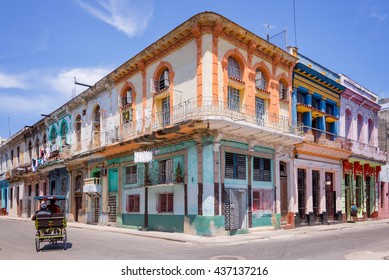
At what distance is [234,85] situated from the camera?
1839 centimetres

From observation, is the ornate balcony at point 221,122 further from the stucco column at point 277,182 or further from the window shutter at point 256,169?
the window shutter at point 256,169

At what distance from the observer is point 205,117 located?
15836 mm

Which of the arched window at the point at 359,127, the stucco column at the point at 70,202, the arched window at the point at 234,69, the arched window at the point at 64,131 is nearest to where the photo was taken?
the arched window at the point at 234,69

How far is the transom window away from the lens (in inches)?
691

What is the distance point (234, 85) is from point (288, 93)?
4.67m

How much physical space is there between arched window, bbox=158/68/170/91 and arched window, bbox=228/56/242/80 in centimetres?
323

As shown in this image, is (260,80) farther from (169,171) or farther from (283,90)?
(169,171)

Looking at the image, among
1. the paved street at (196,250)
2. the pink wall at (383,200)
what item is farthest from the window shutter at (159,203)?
the pink wall at (383,200)

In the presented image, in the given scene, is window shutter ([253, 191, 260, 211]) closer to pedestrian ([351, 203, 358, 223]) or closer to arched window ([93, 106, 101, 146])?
pedestrian ([351, 203, 358, 223])

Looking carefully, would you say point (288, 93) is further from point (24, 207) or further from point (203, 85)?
point (24, 207)

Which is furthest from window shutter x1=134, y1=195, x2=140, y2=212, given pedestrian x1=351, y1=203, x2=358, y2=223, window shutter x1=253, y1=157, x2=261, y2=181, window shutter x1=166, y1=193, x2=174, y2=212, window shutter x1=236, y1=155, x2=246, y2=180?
pedestrian x1=351, y1=203, x2=358, y2=223

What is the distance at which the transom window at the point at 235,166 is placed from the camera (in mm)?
17562

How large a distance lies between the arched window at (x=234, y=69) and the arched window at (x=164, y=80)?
10.6ft

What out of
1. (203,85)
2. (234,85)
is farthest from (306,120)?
(203,85)
